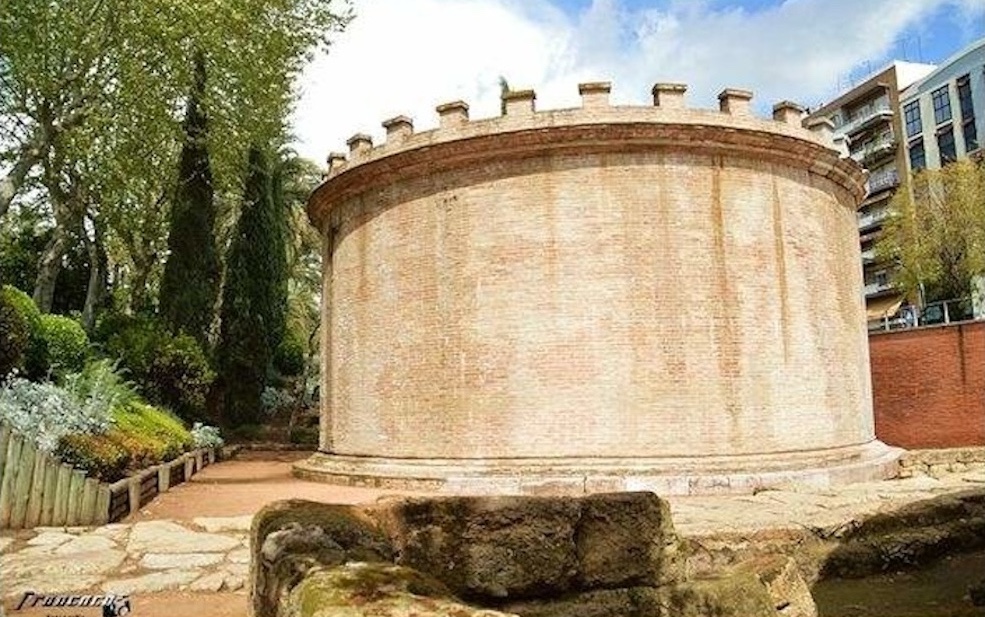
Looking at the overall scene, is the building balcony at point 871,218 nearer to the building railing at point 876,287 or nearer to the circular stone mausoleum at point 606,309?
the building railing at point 876,287

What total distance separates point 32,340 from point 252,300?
44.9 ft

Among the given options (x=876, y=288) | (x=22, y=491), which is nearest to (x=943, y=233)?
(x=876, y=288)

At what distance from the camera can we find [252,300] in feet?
92.4

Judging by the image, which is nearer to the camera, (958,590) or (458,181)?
(958,590)

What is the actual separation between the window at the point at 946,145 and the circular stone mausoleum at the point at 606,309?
39.8 m

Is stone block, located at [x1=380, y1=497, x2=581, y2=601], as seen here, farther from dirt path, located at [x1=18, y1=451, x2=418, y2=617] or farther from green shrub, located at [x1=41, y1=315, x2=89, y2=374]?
green shrub, located at [x1=41, y1=315, x2=89, y2=374]

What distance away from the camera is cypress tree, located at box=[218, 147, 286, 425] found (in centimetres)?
2736

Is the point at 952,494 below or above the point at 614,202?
below

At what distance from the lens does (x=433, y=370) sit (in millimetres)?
13133

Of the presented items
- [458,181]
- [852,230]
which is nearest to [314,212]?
[458,181]

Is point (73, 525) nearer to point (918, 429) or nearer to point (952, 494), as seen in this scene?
point (952, 494)

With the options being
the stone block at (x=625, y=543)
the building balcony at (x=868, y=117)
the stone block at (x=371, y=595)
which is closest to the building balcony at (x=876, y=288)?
the building balcony at (x=868, y=117)

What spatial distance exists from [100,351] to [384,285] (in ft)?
30.1

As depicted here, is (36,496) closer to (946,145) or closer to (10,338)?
(10,338)
